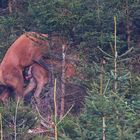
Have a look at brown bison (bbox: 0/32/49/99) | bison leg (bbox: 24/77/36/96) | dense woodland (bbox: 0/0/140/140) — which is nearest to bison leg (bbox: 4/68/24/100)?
brown bison (bbox: 0/32/49/99)

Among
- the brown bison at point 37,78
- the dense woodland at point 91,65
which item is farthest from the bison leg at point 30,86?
the dense woodland at point 91,65

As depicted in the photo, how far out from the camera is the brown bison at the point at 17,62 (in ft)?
36.4

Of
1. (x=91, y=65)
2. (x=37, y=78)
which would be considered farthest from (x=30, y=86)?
(x=91, y=65)

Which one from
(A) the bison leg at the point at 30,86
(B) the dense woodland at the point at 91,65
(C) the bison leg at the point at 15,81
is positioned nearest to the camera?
(B) the dense woodland at the point at 91,65

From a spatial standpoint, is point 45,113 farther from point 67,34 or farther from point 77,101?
point 67,34

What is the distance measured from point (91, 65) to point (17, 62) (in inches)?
121

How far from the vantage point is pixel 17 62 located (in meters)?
11.3

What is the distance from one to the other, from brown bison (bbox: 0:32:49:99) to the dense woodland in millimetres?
270

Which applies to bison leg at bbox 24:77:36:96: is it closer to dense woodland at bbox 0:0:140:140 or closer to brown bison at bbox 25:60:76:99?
brown bison at bbox 25:60:76:99

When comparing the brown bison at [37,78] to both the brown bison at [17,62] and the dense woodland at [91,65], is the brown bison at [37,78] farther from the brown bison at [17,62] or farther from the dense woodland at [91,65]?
the dense woodland at [91,65]

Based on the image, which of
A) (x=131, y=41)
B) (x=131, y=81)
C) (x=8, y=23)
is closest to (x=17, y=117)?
(x=131, y=81)

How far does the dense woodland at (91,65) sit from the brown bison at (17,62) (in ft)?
0.89

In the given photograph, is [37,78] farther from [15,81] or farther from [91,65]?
[91,65]

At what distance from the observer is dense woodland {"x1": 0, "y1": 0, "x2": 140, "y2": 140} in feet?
19.7
